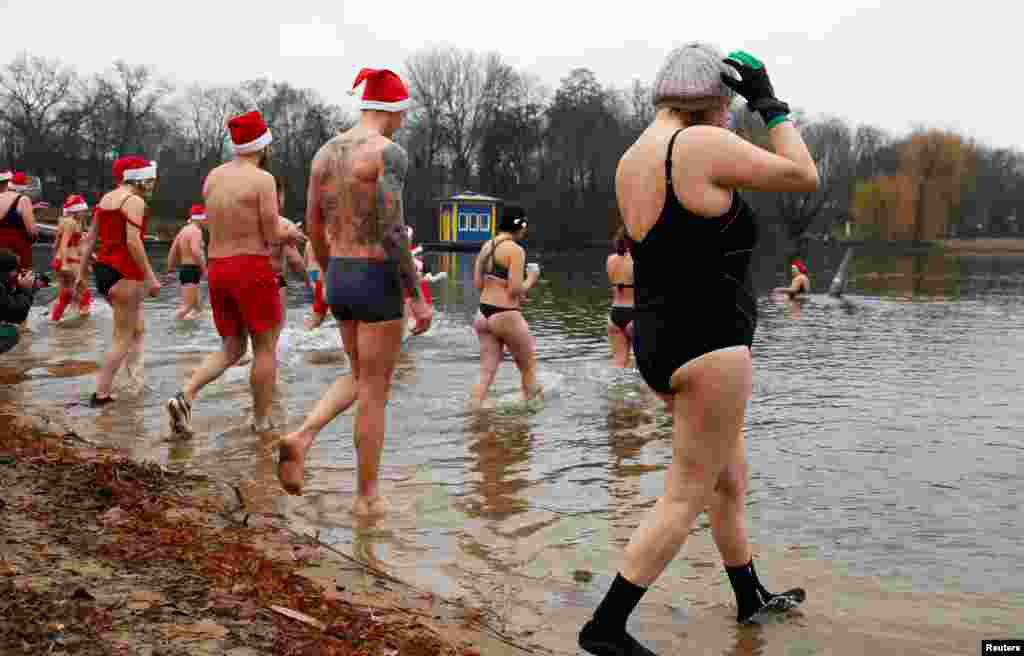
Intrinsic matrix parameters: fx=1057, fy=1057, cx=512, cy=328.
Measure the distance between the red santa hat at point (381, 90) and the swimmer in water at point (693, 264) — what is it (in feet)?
7.02

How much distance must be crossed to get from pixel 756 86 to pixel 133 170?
655 centimetres

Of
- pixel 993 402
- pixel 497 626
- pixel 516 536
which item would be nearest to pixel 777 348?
pixel 993 402

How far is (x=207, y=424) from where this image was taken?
806 centimetres

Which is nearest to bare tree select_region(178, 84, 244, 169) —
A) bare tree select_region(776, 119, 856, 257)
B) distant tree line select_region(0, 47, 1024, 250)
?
distant tree line select_region(0, 47, 1024, 250)

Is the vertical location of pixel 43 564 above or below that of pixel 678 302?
below

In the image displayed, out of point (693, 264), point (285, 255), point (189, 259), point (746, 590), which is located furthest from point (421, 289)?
point (189, 259)

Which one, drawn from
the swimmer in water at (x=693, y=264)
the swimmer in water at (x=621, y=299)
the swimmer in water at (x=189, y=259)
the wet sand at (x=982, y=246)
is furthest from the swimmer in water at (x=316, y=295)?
the wet sand at (x=982, y=246)

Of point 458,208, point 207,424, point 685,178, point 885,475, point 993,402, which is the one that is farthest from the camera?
point 458,208

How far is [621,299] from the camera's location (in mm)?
11461

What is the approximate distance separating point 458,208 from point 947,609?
236 feet

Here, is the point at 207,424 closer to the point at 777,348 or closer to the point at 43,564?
the point at 43,564

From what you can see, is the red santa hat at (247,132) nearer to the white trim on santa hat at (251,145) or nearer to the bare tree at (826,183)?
the white trim on santa hat at (251,145)

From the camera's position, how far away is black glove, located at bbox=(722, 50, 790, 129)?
3627 millimetres

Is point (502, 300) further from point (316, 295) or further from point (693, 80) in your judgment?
point (316, 295)
